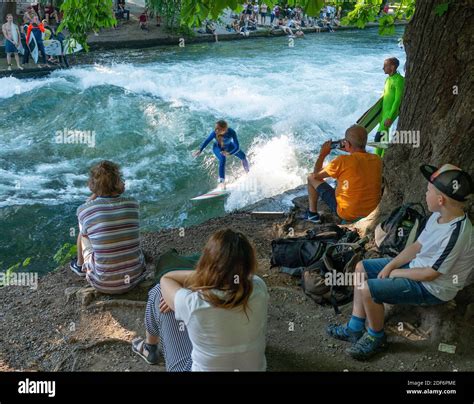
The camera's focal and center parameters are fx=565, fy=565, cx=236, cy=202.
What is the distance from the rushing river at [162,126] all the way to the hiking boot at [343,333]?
5071 mm

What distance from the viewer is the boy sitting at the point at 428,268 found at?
3.46m

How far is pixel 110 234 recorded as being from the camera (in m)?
4.58

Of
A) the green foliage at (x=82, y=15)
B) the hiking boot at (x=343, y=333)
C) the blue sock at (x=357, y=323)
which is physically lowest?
the hiking boot at (x=343, y=333)

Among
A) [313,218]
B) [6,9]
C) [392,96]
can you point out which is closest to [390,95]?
[392,96]

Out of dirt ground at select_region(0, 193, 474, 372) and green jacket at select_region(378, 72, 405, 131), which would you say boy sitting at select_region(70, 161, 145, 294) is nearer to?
dirt ground at select_region(0, 193, 474, 372)

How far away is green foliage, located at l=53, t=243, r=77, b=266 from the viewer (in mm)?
7250

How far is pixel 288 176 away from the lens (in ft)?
36.1

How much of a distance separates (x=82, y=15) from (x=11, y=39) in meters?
10.7

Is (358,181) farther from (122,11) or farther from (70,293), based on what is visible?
(122,11)

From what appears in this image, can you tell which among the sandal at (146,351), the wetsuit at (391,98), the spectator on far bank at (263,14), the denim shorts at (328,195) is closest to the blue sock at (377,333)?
the sandal at (146,351)

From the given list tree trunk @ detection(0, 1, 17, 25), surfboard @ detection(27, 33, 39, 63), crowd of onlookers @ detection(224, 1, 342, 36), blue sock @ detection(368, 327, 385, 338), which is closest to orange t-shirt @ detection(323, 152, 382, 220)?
blue sock @ detection(368, 327, 385, 338)

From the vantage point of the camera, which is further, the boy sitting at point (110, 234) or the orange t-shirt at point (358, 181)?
the orange t-shirt at point (358, 181)

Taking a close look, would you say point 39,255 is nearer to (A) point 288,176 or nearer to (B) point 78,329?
(B) point 78,329

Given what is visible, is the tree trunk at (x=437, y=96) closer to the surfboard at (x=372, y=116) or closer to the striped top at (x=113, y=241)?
the striped top at (x=113, y=241)
